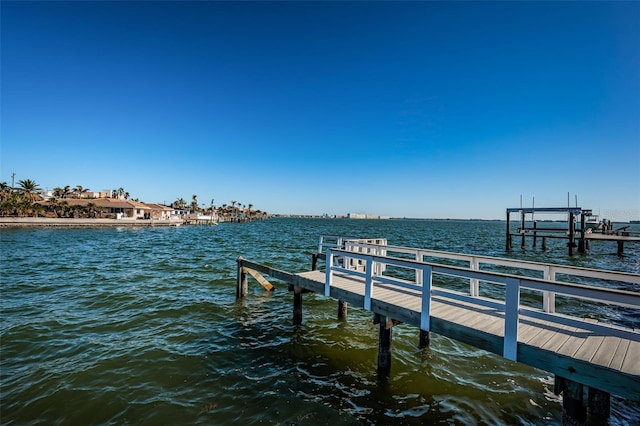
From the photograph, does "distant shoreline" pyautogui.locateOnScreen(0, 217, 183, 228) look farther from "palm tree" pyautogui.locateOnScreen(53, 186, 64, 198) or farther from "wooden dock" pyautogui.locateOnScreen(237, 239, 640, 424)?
"wooden dock" pyautogui.locateOnScreen(237, 239, 640, 424)

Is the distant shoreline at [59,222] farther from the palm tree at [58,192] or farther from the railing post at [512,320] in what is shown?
the railing post at [512,320]

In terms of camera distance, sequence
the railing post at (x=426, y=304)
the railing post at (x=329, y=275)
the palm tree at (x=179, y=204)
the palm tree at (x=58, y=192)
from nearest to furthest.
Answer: the railing post at (x=426, y=304) → the railing post at (x=329, y=275) → the palm tree at (x=58, y=192) → the palm tree at (x=179, y=204)

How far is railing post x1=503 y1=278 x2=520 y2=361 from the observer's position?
182 inches

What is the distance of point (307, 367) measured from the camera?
740 cm

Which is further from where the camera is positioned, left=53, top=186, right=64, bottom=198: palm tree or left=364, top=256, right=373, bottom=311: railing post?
left=53, top=186, right=64, bottom=198: palm tree

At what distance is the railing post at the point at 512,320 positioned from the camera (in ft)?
15.2

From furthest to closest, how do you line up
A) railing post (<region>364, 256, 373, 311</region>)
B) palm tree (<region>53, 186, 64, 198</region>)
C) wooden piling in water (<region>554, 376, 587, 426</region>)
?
palm tree (<region>53, 186, 64, 198</region>), railing post (<region>364, 256, 373, 311</region>), wooden piling in water (<region>554, 376, 587, 426</region>)

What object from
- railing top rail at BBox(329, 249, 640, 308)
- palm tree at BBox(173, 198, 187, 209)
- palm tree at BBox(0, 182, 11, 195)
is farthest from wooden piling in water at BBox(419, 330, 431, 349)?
palm tree at BBox(173, 198, 187, 209)

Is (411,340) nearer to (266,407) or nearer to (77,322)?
(266,407)

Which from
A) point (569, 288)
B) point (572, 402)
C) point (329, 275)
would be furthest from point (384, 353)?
point (569, 288)

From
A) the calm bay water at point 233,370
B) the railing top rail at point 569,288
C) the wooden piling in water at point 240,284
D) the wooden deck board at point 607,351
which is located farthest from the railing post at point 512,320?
the wooden piling in water at point 240,284

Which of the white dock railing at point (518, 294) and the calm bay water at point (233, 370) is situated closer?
the white dock railing at point (518, 294)

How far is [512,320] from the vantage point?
4719mm

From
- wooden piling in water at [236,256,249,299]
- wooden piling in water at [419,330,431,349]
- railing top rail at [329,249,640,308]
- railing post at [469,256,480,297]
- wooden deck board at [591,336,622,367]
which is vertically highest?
railing top rail at [329,249,640,308]
